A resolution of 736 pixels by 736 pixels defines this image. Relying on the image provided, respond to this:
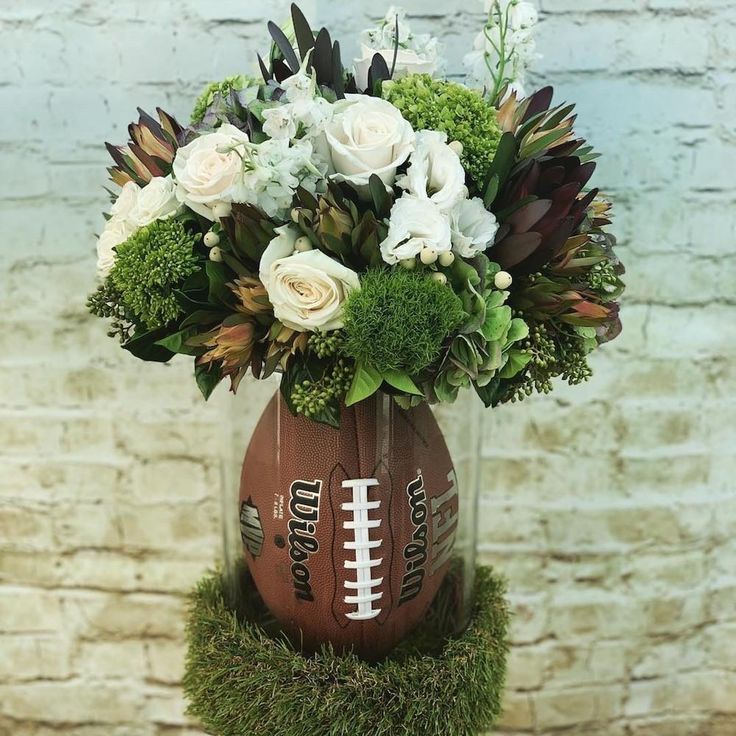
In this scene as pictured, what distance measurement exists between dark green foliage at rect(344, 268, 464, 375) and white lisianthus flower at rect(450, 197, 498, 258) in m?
0.05

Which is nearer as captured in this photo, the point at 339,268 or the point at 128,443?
the point at 339,268

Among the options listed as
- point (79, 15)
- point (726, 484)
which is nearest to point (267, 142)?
point (79, 15)

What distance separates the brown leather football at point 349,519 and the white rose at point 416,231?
0.19 metres

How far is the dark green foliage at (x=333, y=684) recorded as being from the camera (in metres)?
0.79

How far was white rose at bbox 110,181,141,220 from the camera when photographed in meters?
0.77

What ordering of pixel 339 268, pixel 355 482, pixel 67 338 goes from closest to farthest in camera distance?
pixel 339 268 < pixel 355 482 < pixel 67 338

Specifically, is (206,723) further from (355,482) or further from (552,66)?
(552,66)

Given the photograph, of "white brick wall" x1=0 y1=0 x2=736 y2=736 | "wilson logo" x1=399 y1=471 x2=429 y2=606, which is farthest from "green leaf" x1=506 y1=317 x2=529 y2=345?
"white brick wall" x1=0 y1=0 x2=736 y2=736

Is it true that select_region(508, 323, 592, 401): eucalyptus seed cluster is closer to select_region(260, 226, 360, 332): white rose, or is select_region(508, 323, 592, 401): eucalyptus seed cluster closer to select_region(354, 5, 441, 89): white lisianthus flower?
select_region(260, 226, 360, 332): white rose

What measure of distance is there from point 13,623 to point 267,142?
1.09 metres

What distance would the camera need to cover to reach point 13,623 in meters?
1.33

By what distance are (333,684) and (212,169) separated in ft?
1.84

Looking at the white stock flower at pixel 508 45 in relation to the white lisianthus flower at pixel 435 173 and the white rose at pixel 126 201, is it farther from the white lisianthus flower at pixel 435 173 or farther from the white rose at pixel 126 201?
the white rose at pixel 126 201

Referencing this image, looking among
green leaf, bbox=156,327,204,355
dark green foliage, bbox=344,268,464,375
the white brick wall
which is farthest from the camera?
the white brick wall
